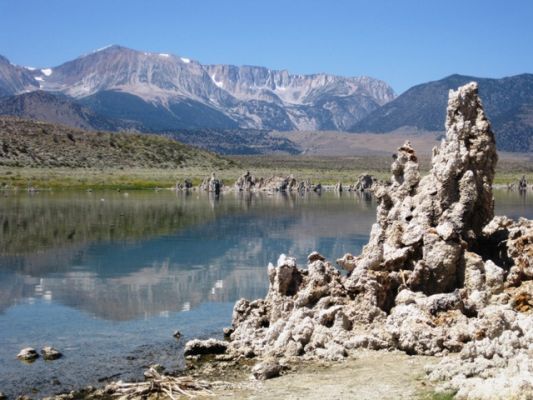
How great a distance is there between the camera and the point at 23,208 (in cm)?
7525

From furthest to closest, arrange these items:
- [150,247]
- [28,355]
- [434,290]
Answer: [150,247] → [434,290] → [28,355]

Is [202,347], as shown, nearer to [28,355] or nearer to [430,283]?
[28,355]

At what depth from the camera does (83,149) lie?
15788cm

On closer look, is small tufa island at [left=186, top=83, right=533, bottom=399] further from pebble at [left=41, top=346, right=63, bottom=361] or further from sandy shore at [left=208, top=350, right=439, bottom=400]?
pebble at [left=41, top=346, right=63, bottom=361]

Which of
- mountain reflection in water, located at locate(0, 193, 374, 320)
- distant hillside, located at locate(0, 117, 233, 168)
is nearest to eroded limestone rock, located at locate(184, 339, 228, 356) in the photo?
mountain reflection in water, located at locate(0, 193, 374, 320)


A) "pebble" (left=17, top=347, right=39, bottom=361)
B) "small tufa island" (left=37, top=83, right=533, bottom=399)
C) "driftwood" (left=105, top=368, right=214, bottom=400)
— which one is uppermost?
"small tufa island" (left=37, top=83, right=533, bottom=399)

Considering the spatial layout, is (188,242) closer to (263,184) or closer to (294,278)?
(294,278)

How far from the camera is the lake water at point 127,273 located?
22486 mm

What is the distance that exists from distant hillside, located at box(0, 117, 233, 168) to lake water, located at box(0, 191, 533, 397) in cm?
6597

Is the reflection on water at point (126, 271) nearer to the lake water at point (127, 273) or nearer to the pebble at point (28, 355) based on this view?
the lake water at point (127, 273)

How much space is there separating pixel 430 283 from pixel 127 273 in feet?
57.4

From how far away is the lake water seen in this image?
73.8 ft

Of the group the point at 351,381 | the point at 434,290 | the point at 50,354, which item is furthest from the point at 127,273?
the point at 351,381

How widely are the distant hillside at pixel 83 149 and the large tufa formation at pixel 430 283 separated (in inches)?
4578
